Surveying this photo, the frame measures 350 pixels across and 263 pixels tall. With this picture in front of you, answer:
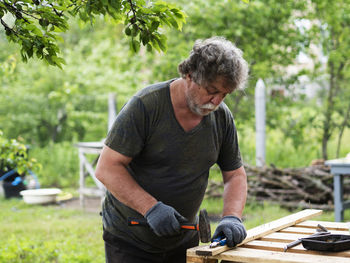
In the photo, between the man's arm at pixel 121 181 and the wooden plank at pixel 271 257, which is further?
the man's arm at pixel 121 181

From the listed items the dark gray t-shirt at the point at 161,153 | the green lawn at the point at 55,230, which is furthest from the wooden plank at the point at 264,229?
the green lawn at the point at 55,230

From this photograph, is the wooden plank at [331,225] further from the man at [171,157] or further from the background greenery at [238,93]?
the background greenery at [238,93]

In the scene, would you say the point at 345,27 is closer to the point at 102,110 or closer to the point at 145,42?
the point at 102,110

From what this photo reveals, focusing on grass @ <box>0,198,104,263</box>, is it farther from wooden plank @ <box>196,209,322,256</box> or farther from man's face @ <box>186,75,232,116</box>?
man's face @ <box>186,75,232,116</box>

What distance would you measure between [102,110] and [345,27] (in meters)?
5.89

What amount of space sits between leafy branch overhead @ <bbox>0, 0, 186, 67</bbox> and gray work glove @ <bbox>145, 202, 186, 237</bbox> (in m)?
0.99

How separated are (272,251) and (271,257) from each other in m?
0.16

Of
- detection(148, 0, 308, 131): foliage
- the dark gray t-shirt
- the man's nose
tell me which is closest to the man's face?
the man's nose

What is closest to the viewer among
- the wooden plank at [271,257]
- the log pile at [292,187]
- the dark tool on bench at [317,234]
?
the wooden plank at [271,257]

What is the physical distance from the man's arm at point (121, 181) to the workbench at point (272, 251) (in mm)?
329

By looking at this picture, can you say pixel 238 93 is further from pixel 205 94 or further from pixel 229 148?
pixel 205 94

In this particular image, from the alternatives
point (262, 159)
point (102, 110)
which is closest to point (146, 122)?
point (262, 159)

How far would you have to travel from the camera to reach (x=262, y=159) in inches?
320

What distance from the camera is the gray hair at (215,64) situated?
238cm
